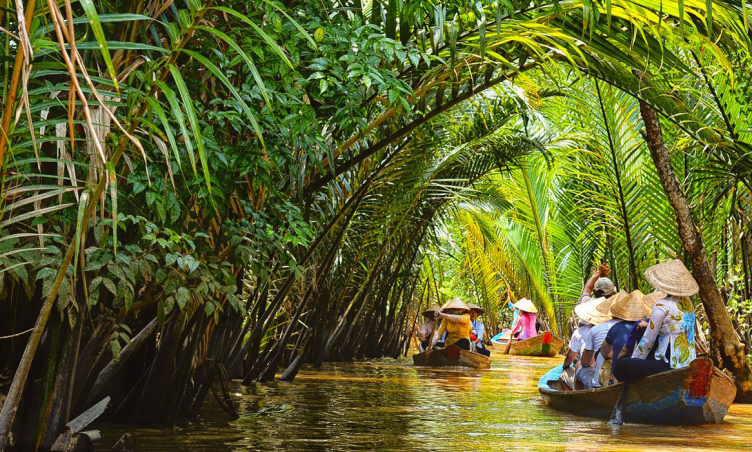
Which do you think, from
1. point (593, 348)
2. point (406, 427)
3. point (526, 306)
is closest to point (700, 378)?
point (593, 348)

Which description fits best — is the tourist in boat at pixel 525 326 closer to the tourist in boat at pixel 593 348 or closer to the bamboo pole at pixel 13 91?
the tourist in boat at pixel 593 348

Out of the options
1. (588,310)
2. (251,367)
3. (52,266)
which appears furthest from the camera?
(251,367)

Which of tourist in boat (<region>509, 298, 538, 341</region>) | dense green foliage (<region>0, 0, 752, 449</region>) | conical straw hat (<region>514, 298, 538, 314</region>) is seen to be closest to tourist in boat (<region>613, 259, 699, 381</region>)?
dense green foliage (<region>0, 0, 752, 449</region>)

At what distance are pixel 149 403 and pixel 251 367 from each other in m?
3.74

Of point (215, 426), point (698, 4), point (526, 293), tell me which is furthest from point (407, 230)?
point (526, 293)

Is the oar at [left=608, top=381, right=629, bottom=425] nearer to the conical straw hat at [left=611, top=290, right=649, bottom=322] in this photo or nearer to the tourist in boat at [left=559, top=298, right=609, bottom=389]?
the conical straw hat at [left=611, top=290, right=649, bottom=322]

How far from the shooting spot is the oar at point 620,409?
736cm

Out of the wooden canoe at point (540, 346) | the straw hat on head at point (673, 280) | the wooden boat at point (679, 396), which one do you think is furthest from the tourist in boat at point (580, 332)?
the wooden canoe at point (540, 346)

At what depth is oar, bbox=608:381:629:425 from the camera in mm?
7355

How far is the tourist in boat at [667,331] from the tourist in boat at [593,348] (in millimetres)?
660

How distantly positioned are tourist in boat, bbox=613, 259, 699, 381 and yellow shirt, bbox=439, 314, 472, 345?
356 inches

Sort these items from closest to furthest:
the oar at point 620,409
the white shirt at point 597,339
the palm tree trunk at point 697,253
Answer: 1. the oar at point 620,409
2. the white shirt at point 597,339
3. the palm tree trunk at point 697,253

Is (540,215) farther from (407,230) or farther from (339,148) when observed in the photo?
(339,148)

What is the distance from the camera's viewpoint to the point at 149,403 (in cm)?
577
